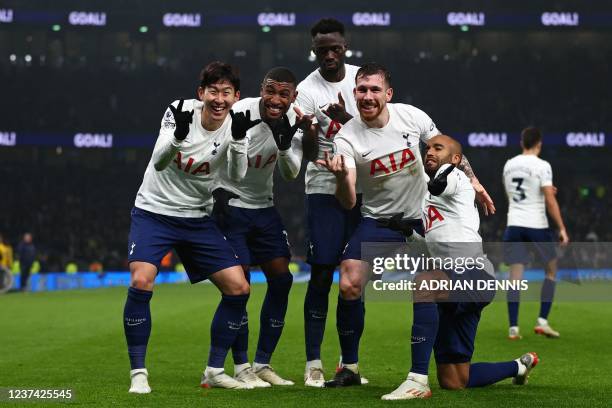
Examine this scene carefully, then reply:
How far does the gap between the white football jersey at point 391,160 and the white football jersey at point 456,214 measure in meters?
0.59

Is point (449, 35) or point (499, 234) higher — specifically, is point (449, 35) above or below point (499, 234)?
above

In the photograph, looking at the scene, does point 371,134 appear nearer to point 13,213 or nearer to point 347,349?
point 347,349

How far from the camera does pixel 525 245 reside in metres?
10.9

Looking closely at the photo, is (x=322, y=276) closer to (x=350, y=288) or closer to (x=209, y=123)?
(x=350, y=288)

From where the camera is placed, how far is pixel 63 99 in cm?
3466

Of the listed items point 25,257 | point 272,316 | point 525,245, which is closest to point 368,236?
point 272,316

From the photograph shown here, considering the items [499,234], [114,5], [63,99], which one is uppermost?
[114,5]

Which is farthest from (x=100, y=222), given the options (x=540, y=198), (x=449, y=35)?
(x=540, y=198)

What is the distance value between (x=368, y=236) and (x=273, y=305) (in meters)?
1.06

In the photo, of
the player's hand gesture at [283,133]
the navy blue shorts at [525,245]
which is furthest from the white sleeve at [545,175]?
the player's hand gesture at [283,133]

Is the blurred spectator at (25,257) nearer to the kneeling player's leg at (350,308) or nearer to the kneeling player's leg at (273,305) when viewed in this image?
the kneeling player's leg at (273,305)

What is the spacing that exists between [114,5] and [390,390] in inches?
1079

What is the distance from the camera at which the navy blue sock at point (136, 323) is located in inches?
254

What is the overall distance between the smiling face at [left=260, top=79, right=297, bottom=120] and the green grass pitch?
1.89 metres
